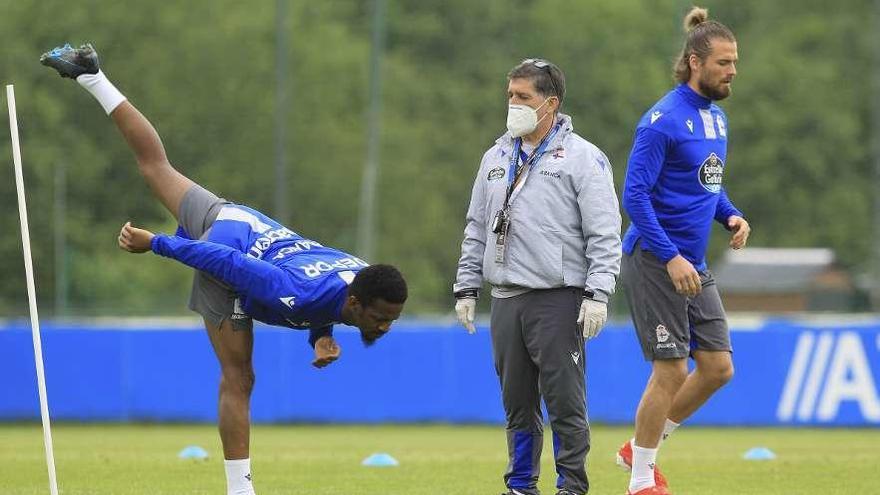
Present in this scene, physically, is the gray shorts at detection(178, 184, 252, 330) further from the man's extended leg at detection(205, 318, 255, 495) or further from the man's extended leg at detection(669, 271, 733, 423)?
the man's extended leg at detection(669, 271, 733, 423)

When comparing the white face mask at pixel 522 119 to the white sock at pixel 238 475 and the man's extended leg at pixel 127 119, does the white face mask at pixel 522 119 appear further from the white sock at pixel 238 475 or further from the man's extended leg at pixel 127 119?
the white sock at pixel 238 475

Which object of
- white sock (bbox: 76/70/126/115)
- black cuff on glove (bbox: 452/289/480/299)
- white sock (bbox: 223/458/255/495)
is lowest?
white sock (bbox: 223/458/255/495)

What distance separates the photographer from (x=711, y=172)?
8.66 m

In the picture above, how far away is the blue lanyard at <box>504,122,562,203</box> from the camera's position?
839 centimetres

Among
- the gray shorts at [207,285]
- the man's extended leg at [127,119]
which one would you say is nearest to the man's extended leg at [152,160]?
the man's extended leg at [127,119]

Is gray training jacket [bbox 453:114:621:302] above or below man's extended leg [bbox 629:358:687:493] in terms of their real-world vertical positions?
above

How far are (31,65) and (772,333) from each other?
17671 millimetres

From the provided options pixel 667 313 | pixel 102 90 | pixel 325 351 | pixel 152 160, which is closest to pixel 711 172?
pixel 667 313

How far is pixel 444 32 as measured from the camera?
100 ft

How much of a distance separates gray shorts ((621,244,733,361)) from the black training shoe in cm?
318

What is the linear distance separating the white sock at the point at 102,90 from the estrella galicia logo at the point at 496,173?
223 centimetres

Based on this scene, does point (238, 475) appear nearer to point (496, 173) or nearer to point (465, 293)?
point (465, 293)

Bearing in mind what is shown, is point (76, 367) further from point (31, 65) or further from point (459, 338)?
point (31, 65)

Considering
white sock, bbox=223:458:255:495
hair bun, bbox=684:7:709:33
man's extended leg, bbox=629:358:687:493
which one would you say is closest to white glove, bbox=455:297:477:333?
man's extended leg, bbox=629:358:687:493
